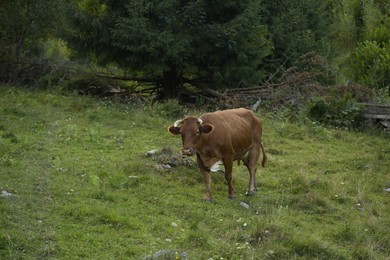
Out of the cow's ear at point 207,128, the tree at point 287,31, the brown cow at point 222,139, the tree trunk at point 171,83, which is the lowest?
the tree trunk at point 171,83

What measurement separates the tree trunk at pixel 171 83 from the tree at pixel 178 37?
17 cm

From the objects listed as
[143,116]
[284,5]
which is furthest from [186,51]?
[284,5]

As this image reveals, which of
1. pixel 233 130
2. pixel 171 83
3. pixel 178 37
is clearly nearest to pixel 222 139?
pixel 233 130

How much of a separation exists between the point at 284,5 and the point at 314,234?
1640 centimetres

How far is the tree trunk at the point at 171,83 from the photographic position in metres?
22.4

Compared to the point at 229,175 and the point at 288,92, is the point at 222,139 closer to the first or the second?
the point at 229,175

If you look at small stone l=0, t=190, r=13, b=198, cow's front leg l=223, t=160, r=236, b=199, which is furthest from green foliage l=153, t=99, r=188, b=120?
small stone l=0, t=190, r=13, b=198

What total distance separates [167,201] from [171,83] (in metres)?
12.6

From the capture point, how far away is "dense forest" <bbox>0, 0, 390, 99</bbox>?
20203 millimetres

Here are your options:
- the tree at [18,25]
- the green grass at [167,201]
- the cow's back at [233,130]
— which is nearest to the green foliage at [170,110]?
the green grass at [167,201]

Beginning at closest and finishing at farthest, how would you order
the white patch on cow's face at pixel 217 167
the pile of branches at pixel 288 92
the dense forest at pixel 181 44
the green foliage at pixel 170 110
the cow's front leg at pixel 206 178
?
the cow's front leg at pixel 206 178 → the white patch on cow's face at pixel 217 167 → the green foliage at pixel 170 110 → the pile of branches at pixel 288 92 → the dense forest at pixel 181 44

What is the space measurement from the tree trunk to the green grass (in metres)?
5.73

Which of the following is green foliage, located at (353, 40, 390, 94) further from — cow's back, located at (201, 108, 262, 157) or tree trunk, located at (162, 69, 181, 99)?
cow's back, located at (201, 108, 262, 157)

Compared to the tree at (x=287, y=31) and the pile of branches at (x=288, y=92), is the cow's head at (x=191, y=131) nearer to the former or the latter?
the pile of branches at (x=288, y=92)
